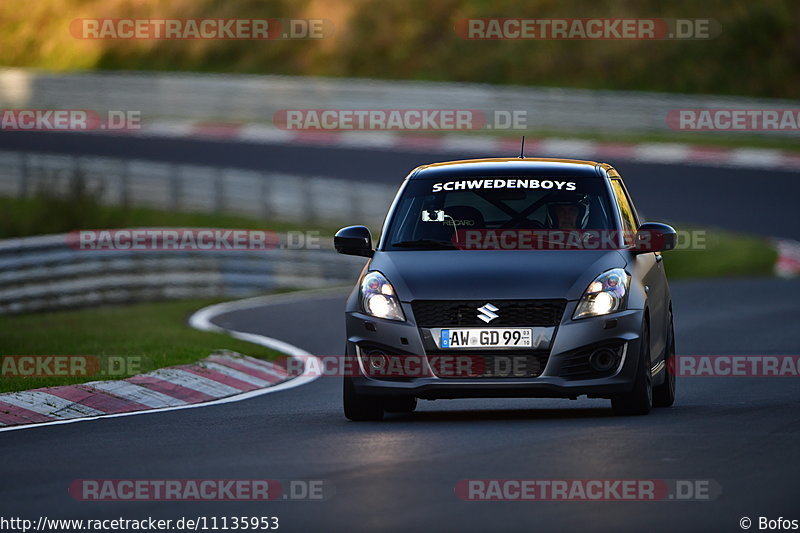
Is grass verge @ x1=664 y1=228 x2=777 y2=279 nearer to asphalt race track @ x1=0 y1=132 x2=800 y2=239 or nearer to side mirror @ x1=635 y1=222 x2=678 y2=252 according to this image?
asphalt race track @ x1=0 y1=132 x2=800 y2=239

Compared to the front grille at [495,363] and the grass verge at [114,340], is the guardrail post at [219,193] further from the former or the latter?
the front grille at [495,363]

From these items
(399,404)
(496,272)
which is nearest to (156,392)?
(399,404)

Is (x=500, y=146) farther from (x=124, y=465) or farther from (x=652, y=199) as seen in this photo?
(x=124, y=465)

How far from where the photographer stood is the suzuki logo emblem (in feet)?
34.2

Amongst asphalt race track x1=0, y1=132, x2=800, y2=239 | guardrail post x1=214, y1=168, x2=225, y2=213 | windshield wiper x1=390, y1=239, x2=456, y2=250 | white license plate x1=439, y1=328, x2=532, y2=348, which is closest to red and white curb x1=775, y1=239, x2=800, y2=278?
asphalt race track x1=0, y1=132, x2=800, y2=239

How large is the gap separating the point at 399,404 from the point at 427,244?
1.10 meters

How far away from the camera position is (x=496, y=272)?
34.8ft

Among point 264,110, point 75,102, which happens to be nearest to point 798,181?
point 264,110

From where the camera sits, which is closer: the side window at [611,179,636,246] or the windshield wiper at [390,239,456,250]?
the windshield wiper at [390,239,456,250]

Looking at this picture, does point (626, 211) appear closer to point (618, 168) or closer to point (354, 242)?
point (354, 242)

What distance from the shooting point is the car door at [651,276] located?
445 inches

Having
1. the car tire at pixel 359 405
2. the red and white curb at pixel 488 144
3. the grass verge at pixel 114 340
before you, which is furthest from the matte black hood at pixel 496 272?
the red and white curb at pixel 488 144

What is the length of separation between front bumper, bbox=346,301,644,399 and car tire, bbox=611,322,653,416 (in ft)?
0.27

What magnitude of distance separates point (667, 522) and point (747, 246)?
75.3ft
